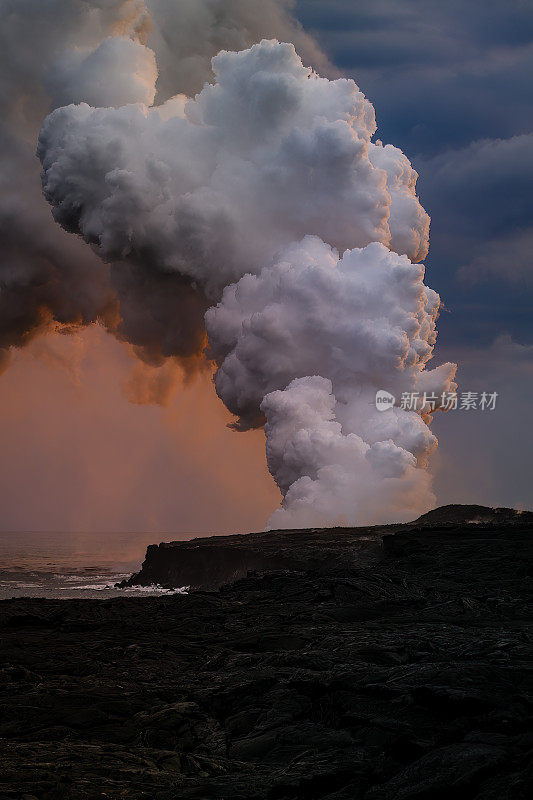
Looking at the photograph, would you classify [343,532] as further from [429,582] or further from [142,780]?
[142,780]

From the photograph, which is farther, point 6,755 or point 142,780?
point 6,755

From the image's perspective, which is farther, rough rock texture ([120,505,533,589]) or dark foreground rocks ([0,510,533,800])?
rough rock texture ([120,505,533,589])

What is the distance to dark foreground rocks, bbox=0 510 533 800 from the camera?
8.32 meters

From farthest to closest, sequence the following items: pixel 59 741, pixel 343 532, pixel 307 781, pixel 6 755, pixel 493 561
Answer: pixel 343 532 → pixel 493 561 → pixel 59 741 → pixel 6 755 → pixel 307 781

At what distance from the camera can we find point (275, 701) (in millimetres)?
12586

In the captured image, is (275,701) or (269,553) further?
(269,553)

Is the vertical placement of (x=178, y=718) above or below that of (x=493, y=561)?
below

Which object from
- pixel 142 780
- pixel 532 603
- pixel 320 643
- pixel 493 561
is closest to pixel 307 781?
pixel 142 780

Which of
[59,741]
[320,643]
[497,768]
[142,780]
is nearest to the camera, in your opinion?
[497,768]

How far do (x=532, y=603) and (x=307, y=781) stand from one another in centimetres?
1649

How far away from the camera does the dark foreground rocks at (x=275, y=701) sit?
832cm

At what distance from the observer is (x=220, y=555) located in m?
51.4

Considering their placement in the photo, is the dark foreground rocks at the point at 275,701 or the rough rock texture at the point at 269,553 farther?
the rough rock texture at the point at 269,553

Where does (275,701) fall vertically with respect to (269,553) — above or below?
below
